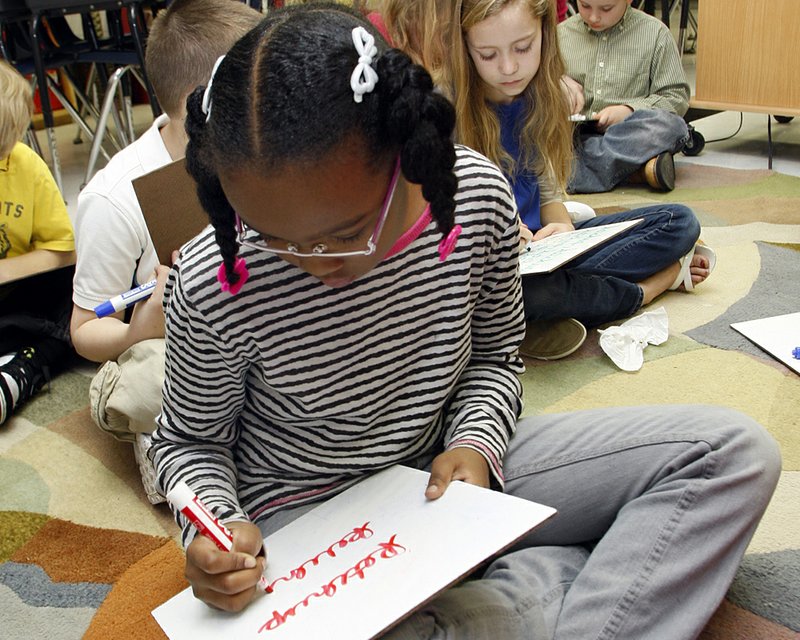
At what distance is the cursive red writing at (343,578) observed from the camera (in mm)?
680

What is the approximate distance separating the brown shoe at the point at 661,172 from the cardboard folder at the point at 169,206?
60.7 inches

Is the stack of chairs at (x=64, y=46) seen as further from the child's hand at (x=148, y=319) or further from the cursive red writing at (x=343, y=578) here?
the cursive red writing at (x=343, y=578)

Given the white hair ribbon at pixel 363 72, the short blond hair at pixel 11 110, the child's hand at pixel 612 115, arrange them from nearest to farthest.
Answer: the white hair ribbon at pixel 363 72 < the short blond hair at pixel 11 110 < the child's hand at pixel 612 115

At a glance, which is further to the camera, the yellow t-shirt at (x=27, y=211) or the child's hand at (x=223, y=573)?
the yellow t-shirt at (x=27, y=211)

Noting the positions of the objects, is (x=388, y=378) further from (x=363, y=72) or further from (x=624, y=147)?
(x=624, y=147)

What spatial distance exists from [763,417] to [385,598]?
2.55 ft

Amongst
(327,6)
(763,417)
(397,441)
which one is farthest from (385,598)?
(763,417)

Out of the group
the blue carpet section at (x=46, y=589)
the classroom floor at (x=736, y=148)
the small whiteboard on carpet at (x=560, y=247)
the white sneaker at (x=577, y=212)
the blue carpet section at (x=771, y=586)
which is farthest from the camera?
the classroom floor at (x=736, y=148)

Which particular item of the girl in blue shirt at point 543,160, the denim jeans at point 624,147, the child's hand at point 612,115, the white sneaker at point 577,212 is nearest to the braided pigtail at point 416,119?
the girl in blue shirt at point 543,160

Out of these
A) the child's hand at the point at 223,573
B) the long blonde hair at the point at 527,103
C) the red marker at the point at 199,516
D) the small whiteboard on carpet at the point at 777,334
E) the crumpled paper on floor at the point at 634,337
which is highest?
the long blonde hair at the point at 527,103

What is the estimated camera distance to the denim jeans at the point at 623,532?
2.43 ft

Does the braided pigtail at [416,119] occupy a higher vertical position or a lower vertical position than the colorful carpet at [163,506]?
higher

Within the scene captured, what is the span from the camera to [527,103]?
1.61 m

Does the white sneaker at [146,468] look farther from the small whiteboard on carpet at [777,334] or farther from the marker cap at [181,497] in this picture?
the small whiteboard on carpet at [777,334]
